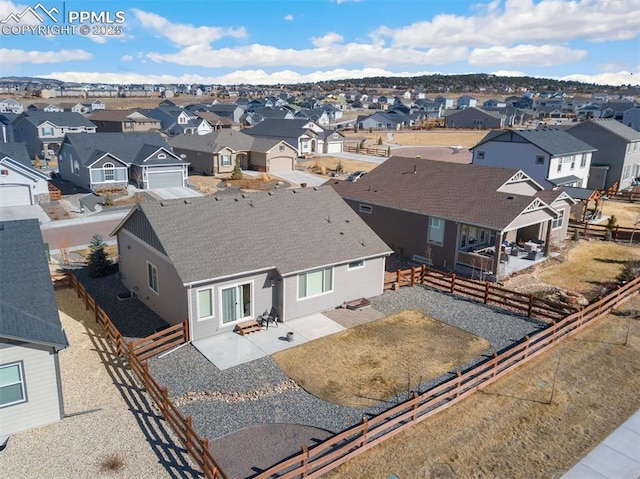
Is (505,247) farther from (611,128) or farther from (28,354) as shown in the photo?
(611,128)

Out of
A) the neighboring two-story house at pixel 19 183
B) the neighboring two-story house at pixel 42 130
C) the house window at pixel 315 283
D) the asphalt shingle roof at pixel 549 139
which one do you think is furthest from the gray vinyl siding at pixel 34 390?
the neighboring two-story house at pixel 42 130

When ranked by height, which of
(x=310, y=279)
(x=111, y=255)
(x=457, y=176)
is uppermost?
(x=457, y=176)

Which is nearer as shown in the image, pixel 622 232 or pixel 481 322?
pixel 481 322

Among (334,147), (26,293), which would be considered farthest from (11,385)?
(334,147)

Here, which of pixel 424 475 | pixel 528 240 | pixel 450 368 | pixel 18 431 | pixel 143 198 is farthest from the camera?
pixel 143 198

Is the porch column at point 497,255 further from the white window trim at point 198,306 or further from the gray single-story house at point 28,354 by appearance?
the gray single-story house at point 28,354

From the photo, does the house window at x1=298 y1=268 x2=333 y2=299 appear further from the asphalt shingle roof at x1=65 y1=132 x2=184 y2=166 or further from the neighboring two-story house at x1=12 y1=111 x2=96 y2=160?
the neighboring two-story house at x1=12 y1=111 x2=96 y2=160

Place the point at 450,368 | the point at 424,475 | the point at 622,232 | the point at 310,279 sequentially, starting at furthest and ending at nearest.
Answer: the point at 622,232, the point at 310,279, the point at 450,368, the point at 424,475

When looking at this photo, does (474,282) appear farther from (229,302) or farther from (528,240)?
(229,302)

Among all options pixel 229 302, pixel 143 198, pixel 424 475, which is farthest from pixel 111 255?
pixel 424 475

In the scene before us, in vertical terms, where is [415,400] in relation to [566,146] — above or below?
below
